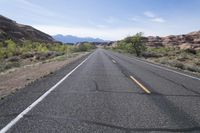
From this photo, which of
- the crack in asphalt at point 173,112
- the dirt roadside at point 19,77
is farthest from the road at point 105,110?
the dirt roadside at point 19,77

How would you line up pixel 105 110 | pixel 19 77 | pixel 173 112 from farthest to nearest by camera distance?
pixel 19 77 < pixel 105 110 < pixel 173 112

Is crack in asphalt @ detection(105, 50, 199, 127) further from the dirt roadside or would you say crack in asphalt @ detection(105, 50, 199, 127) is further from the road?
the dirt roadside

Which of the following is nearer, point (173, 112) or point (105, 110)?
point (173, 112)

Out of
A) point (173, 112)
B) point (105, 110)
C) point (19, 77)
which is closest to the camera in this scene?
point (173, 112)

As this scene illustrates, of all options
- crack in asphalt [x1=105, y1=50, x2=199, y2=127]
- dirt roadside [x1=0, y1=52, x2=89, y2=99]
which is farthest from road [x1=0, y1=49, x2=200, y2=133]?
dirt roadside [x1=0, y1=52, x2=89, y2=99]

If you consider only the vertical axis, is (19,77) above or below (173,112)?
below

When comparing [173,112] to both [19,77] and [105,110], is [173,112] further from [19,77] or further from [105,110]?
[19,77]

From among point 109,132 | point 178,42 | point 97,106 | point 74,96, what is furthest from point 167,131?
point 178,42

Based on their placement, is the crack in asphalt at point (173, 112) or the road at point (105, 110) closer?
the road at point (105, 110)

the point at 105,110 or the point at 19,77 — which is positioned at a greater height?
the point at 105,110

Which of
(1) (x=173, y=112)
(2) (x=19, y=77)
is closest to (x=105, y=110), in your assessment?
(1) (x=173, y=112)

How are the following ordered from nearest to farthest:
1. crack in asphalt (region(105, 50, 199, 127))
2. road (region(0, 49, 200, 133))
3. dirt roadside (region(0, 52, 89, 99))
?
road (region(0, 49, 200, 133)) < crack in asphalt (region(105, 50, 199, 127)) < dirt roadside (region(0, 52, 89, 99))

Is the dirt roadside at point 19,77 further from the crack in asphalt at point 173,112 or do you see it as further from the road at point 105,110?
the crack in asphalt at point 173,112

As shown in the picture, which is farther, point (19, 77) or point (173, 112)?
point (19, 77)
